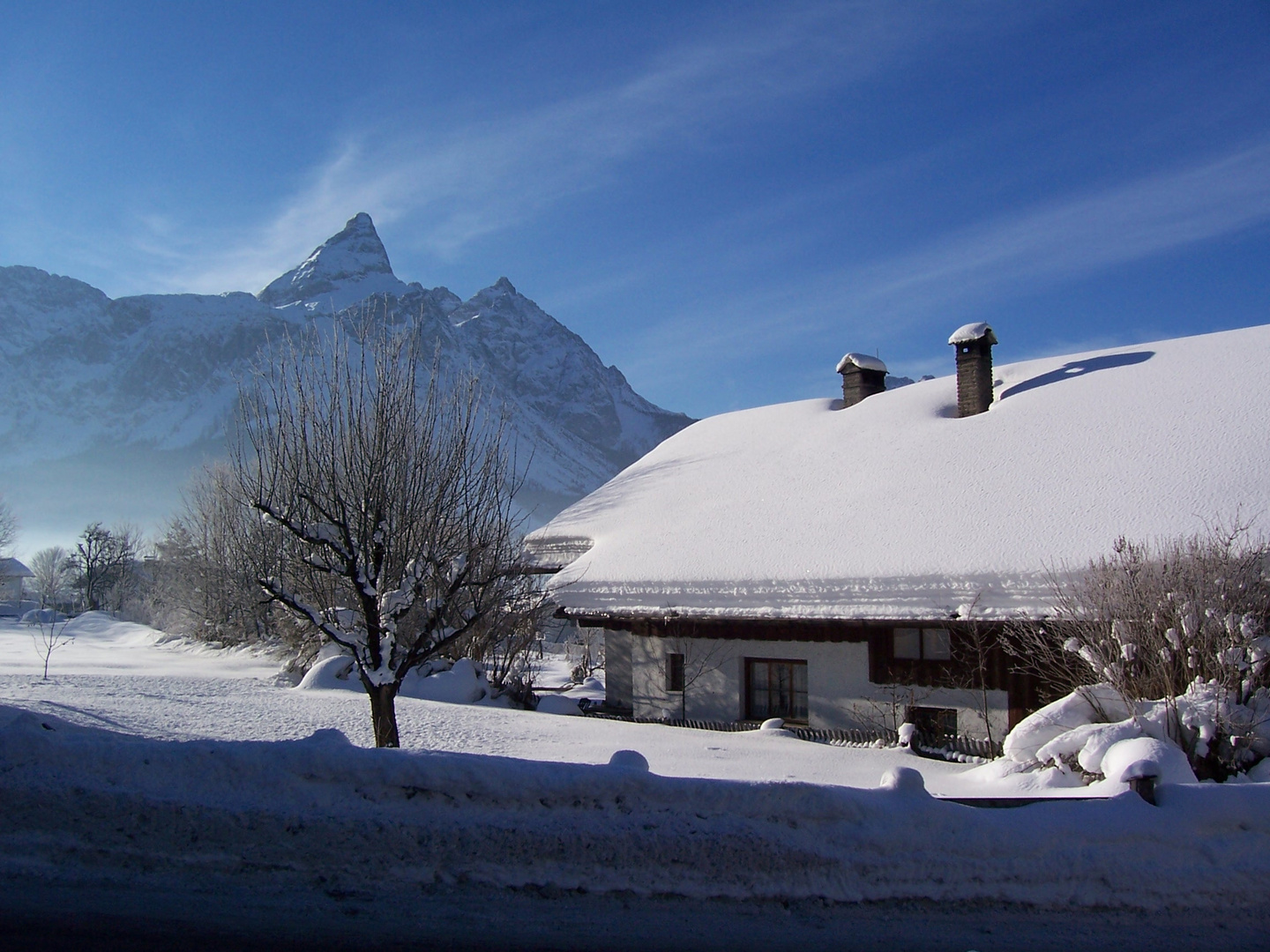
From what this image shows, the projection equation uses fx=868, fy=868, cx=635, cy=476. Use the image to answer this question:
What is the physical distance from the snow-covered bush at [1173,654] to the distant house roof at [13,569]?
80487 mm

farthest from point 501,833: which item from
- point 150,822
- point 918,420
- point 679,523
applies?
point 918,420

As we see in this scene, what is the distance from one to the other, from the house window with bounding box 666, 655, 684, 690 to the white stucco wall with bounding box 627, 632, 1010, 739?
96 millimetres

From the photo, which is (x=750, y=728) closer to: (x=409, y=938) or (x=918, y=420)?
(x=918, y=420)

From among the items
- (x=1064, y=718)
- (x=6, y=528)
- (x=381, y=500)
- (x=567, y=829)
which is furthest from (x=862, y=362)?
(x=6, y=528)

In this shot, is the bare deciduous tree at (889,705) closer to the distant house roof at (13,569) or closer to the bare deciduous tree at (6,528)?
the bare deciduous tree at (6,528)

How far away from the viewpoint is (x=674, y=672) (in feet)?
51.0

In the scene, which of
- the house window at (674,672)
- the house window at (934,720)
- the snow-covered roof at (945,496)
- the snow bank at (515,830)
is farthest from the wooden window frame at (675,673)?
the snow bank at (515,830)

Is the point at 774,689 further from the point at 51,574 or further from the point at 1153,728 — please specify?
the point at 51,574

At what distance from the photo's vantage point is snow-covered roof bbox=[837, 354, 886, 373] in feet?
69.6

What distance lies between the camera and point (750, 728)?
13719mm

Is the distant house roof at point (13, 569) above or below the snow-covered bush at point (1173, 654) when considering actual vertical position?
above

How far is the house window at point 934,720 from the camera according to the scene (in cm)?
1241

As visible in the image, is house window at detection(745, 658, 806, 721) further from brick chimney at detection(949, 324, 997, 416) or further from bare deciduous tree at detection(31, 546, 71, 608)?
bare deciduous tree at detection(31, 546, 71, 608)

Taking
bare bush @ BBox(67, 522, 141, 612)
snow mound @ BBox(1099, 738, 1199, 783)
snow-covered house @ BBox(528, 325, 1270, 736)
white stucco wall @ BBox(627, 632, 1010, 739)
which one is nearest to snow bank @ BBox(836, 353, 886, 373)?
snow-covered house @ BBox(528, 325, 1270, 736)
